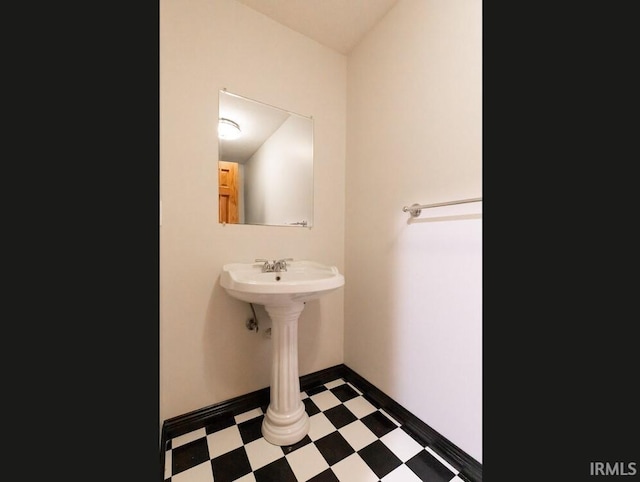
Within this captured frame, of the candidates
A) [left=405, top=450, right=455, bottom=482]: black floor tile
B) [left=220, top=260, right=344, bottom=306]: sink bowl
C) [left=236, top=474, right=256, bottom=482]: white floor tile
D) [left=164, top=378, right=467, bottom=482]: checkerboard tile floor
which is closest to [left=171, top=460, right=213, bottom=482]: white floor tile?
[left=164, top=378, right=467, bottom=482]: checkerboard tile floor

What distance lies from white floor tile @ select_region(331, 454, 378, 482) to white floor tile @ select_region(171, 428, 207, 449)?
1.99 ft

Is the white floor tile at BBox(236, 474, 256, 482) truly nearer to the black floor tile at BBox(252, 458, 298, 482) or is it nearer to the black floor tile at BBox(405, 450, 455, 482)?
the black floor tile at BBox(252, 458, 298, 482)

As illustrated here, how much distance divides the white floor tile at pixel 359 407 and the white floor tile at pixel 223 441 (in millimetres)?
549

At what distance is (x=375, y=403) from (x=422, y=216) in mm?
1004

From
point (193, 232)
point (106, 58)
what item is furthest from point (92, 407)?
point (193, 232)

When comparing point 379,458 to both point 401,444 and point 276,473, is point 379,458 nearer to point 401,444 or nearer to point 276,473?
point 401,444

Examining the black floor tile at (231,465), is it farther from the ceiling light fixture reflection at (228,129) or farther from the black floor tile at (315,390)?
the ceiling light fixture reflection at (228,129)

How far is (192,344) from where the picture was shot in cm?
119

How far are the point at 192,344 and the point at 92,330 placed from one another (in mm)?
1189

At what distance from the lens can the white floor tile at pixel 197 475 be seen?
0.93 meters

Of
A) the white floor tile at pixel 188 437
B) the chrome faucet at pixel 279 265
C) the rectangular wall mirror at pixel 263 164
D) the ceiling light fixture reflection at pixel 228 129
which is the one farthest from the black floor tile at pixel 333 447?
the ceiling light fixture reflection at pixel 228 129
